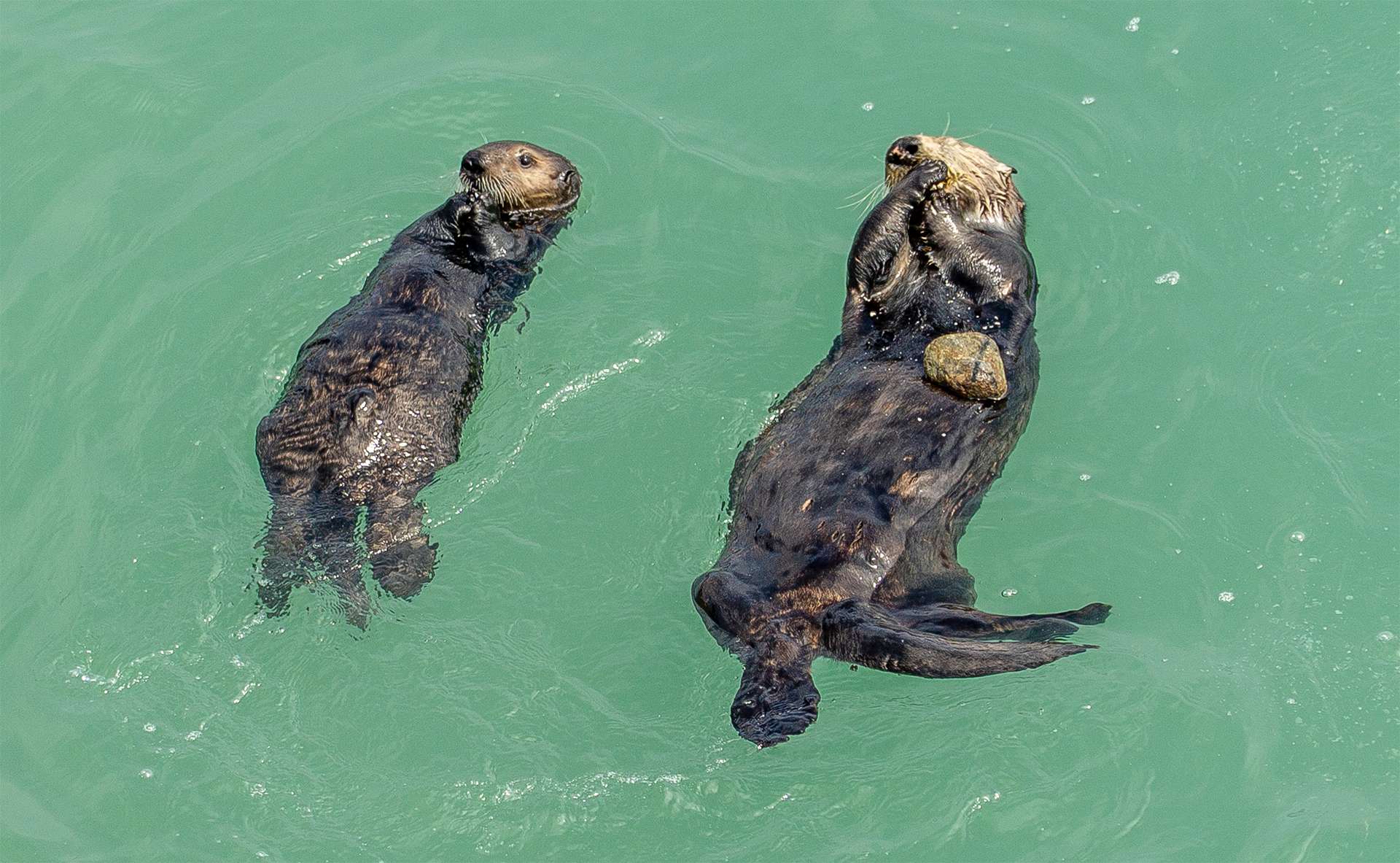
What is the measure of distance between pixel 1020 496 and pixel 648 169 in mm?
3305

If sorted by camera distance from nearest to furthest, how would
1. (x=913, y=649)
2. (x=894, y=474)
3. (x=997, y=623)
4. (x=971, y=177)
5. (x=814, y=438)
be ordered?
(x=913, y=649) < (x=997, y=623) < (x=894, y=474) < (x=814, y=438) < (x=971, y=177)

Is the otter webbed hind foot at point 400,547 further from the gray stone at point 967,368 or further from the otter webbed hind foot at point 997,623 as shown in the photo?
the gray stone at point 967,368

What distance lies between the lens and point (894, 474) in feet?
17.5

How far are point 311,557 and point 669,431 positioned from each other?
1850 mm

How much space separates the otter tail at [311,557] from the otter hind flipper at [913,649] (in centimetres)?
228

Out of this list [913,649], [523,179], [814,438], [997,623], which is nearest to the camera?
[913,649]

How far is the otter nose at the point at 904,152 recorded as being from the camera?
689 centimetres

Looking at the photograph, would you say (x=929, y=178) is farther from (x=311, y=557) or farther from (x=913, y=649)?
(x=311, y=557)

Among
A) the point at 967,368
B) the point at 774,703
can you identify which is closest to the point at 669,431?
the point at 967,368

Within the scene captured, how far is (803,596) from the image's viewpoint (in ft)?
16.3

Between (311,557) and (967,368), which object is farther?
(311,557)

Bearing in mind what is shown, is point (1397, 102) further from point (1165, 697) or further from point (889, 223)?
point (1165, 697)

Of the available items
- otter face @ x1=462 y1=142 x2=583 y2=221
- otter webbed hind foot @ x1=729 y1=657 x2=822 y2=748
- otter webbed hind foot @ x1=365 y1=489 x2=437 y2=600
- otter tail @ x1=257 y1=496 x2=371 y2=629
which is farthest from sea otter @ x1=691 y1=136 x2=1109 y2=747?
otter face @ x1=462 y1=142 x2=583 y2=221

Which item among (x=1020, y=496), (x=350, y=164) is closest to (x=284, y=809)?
(x=1020, y=496)
